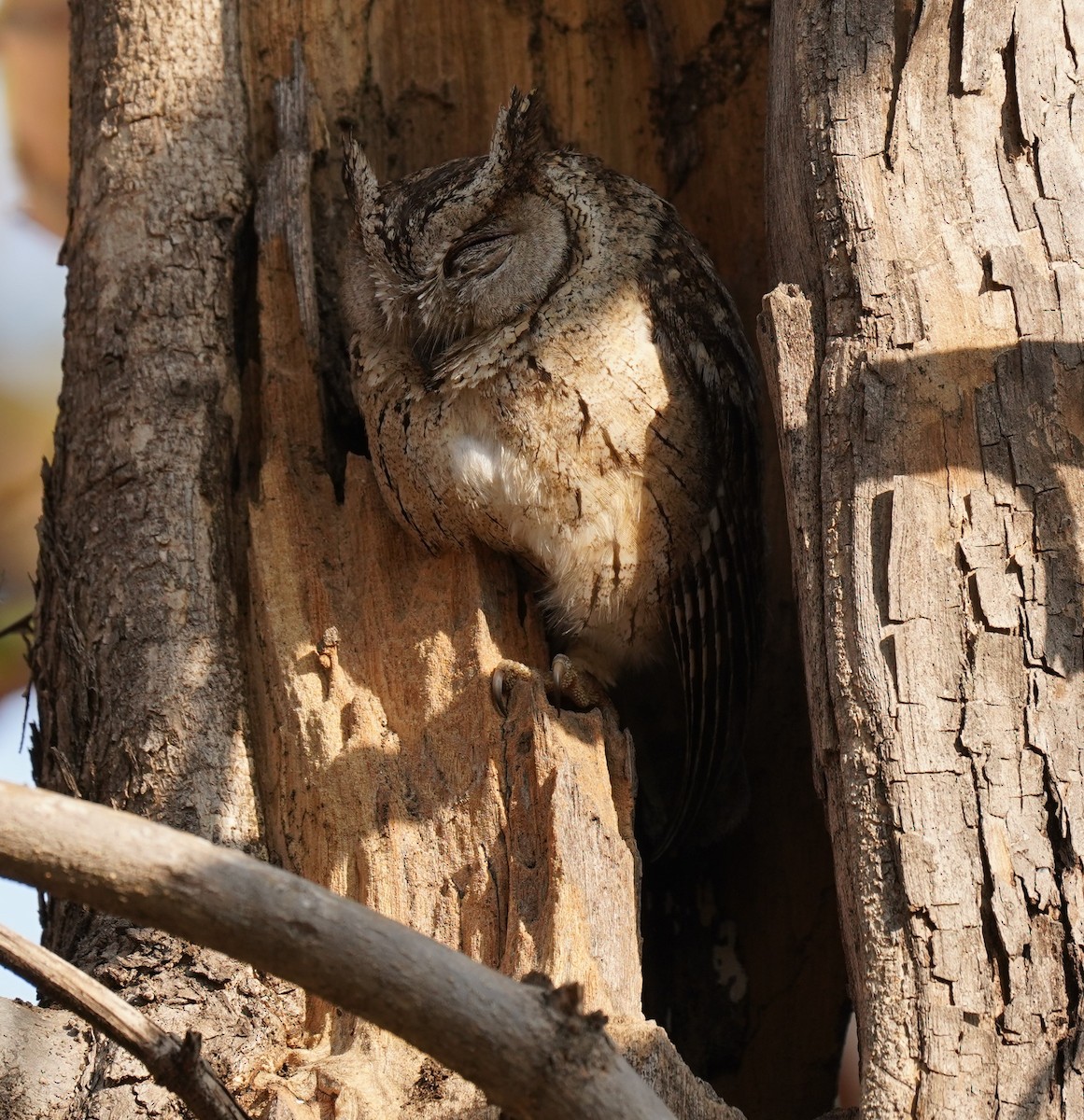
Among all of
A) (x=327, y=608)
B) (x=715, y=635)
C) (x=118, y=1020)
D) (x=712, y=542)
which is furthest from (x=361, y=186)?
(x=118, y=1020)

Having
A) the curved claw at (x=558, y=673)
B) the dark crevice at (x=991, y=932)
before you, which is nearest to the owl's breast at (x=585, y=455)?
the curved claw at (x=558, y=673)

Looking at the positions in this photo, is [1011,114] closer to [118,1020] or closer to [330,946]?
[330,946]

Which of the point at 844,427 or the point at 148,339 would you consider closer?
the point at 844,427

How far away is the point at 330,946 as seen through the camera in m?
1.21

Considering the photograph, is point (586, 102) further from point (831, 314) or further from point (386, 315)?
point (831, 314)

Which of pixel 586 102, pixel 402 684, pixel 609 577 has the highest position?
pixel 586 102

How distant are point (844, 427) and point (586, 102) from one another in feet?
5.32

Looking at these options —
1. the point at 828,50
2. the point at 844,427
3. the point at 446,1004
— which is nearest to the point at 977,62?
the point at 828,50

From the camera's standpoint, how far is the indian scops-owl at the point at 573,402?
2.53 meters

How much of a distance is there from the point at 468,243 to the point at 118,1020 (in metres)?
1.73

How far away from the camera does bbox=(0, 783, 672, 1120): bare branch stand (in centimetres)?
120

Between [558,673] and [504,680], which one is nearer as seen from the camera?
[504,680]

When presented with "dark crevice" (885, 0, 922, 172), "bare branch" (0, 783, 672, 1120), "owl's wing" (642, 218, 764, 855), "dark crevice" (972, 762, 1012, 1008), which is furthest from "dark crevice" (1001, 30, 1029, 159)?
"bare branch" (0, 783, 672, 1120)

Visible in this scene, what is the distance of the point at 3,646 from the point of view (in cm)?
376
